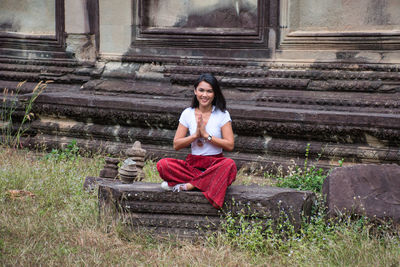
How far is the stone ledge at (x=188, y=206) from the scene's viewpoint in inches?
152

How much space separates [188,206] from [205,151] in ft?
1.58

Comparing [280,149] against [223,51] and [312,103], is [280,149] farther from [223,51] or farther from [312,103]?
[223,51]

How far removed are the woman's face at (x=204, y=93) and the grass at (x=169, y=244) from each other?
977 millimetres

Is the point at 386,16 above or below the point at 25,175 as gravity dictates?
above

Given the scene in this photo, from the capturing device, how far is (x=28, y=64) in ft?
24.2

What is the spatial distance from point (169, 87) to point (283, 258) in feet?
11.1

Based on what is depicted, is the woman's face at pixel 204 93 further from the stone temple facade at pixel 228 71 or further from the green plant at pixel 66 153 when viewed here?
the green plant at pixel 66 153

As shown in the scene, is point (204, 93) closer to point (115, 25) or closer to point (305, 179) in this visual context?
point (305, 179)

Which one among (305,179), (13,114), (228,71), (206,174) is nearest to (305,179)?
(305,179)

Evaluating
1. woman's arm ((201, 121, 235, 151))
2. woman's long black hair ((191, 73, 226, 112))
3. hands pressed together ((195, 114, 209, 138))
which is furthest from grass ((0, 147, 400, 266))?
woman's long black hair ((191, 73, 226, 112))

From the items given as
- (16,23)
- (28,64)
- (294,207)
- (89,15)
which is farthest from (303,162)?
(16,23)

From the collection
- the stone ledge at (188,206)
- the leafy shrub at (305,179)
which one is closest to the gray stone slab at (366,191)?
the stone ledge at (188,206)

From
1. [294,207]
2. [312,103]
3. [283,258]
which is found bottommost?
[283,258]

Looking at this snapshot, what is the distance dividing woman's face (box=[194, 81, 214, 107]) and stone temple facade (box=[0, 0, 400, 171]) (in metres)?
1.52
